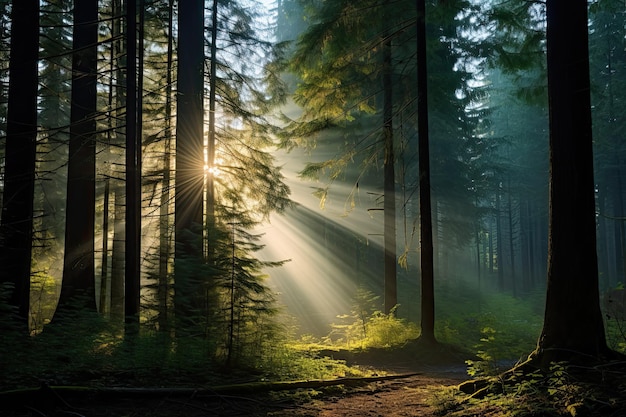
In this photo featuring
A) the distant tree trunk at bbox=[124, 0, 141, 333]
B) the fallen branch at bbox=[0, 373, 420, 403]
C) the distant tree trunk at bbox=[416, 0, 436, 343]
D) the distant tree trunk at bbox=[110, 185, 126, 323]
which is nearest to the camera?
the fallen branch at bbox=[0, 373, 420, 403]

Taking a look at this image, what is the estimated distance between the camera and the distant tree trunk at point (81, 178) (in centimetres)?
1004

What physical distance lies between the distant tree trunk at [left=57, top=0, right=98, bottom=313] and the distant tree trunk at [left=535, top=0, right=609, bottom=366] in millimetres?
9313

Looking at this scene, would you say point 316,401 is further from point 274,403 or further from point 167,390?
point 167,390

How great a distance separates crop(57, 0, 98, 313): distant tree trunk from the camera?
10.0 m

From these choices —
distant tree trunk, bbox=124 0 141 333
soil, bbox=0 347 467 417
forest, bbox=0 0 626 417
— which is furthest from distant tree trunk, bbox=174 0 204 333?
soil, bbox=0 347 467 417

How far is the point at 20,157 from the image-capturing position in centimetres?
866

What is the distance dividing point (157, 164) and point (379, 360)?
366 inches

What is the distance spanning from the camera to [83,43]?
10.5 metres

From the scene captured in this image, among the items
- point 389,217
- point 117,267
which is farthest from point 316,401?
point 117,267

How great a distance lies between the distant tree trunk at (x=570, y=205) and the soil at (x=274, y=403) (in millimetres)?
2112

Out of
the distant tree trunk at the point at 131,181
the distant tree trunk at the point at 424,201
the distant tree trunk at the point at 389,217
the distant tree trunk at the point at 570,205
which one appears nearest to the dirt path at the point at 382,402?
the distant tree trunk at the point at 570,205

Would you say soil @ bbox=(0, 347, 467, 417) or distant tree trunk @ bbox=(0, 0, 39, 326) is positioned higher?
distant tree trunk @ bbox=(0, 0, 39, 326)

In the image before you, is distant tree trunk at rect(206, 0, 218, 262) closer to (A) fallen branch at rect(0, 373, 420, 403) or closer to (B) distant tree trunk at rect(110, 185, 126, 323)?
(B) distant tree trunk at rect(110, 185, 126, 323)

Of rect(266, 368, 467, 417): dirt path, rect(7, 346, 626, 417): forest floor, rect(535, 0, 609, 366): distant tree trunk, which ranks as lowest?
rect(266, 368, 467, 417): dirt path
